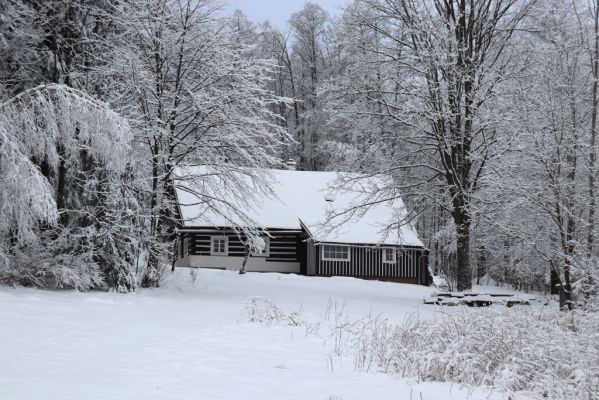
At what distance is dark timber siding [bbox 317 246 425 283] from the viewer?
29.8 meters

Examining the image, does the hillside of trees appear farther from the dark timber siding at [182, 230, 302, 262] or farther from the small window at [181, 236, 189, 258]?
the small window at [181, 236, 189, 258]

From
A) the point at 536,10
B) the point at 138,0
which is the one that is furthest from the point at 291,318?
the point at 536,10

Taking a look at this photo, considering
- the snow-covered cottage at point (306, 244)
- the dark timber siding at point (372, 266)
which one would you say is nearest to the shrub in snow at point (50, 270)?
the snow-covered cottage at point (306, 244)

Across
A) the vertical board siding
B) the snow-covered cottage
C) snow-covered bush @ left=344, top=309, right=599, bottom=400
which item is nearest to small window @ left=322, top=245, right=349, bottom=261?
the snow-covered cottage

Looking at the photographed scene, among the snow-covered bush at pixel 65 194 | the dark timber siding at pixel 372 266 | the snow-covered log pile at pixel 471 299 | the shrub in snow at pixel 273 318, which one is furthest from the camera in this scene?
the dark timber siding at pixel 372 266

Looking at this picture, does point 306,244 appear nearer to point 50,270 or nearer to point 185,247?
point 185,247

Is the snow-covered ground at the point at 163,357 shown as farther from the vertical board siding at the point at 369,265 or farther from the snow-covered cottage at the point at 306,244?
the vertical board siding at the point at 369,265

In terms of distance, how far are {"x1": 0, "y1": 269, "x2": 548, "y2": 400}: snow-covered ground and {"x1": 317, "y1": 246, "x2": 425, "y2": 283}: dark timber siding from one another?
16.7m

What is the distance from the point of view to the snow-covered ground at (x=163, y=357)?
573 centimetres

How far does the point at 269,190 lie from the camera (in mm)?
18328

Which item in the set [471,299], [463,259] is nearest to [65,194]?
[471,299]

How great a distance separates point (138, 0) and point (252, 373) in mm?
13241

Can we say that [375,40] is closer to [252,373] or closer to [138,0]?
[138,0]

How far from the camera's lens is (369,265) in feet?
98.4
